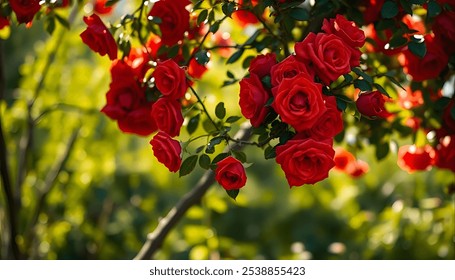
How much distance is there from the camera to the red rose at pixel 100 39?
1640 millimetres

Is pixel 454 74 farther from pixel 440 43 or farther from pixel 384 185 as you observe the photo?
pixel 384 185

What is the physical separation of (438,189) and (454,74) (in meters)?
1.47

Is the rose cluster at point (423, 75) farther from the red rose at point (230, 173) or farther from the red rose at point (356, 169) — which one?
the red rose at point (356, 169)

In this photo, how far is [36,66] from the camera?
281cm

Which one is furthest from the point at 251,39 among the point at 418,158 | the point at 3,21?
the point at 418,158

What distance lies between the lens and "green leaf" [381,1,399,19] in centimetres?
166

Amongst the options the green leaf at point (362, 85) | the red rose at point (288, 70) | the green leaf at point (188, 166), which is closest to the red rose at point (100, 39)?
the green leaf at point (188, 166)

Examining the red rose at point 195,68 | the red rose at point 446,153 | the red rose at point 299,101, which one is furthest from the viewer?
the red rose at point 195,68

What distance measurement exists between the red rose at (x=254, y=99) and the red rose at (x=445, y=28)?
525mm

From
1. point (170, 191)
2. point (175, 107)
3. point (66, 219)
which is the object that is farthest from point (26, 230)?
point (175, 107)

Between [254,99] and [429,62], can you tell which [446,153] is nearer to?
[429,62]

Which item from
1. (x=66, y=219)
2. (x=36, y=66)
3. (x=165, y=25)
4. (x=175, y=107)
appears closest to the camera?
(x=175, y=107)

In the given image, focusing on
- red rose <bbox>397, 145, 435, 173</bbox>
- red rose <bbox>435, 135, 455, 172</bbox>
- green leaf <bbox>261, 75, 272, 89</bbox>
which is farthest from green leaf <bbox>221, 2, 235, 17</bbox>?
red rose <bbox>397, 145, 435, 173</bbox>

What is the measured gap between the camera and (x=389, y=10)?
1661mm
